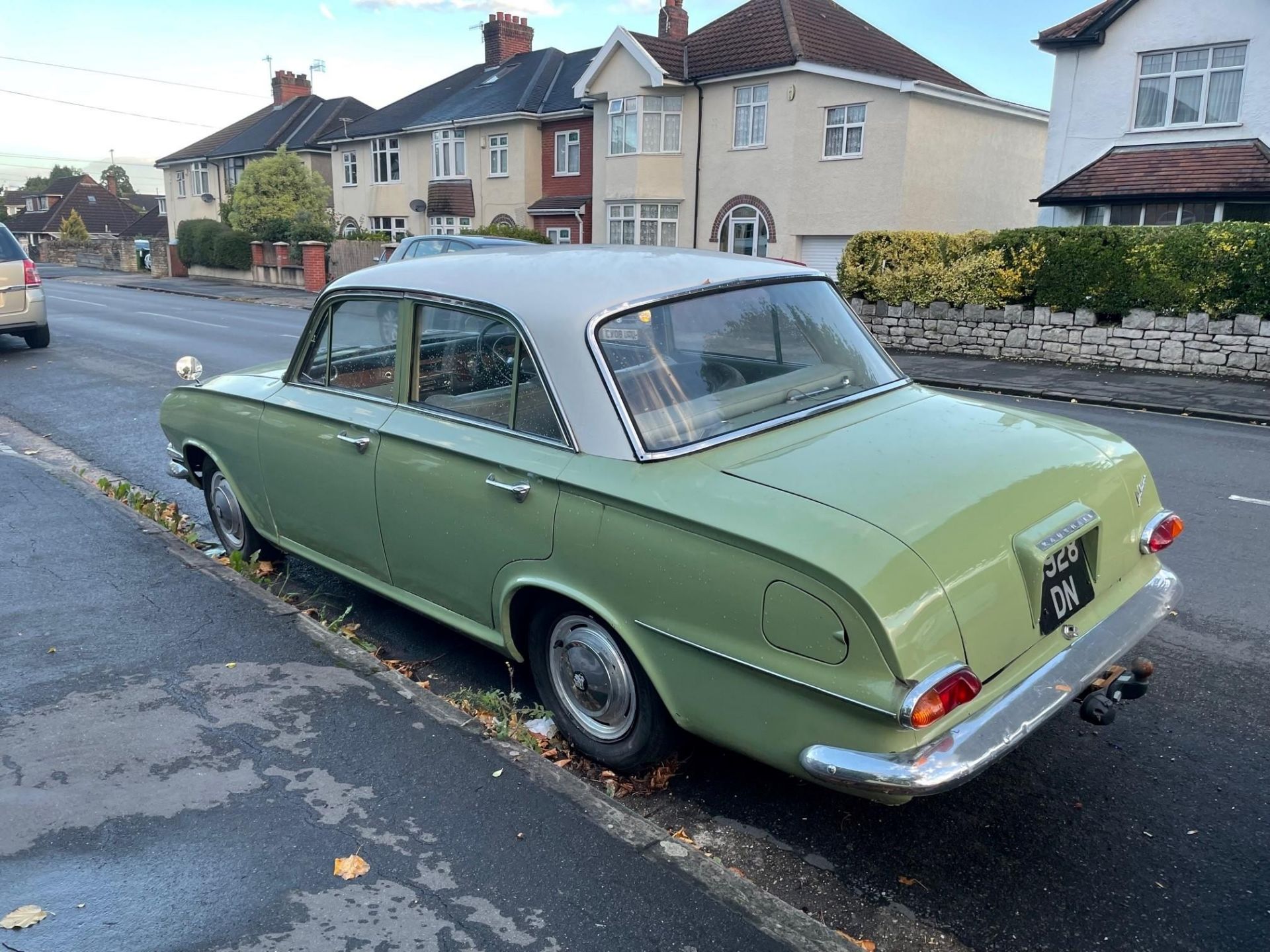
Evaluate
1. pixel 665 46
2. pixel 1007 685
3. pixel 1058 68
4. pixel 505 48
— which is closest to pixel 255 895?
pixel 1007 685

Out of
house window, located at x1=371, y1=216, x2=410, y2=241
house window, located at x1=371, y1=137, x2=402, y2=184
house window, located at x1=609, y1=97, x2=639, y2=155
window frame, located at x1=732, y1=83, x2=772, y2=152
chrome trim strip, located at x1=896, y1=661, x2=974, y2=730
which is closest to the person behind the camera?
chrome trim strip, located at x1=896, y1=661, x2=974, y2=730

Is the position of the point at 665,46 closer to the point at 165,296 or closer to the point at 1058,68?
the point at 1058,68

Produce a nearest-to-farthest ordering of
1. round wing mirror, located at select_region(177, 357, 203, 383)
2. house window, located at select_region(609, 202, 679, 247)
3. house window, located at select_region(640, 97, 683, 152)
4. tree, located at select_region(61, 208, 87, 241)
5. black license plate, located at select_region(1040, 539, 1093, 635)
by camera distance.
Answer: black license plate, located at select_region(1040, 539, 1093, 635)
round wing mirror, located at select_region(177, 357, 203, 383)
house window, located at select_region(640, 97, 683, 152)
house window, located at select_region(609, 202, 679, 247)
tree, located at select_region(61, 208, 87, 241)

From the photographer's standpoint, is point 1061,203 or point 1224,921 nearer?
point 1224,921

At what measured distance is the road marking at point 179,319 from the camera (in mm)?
20531

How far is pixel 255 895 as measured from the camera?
2865 millimetres

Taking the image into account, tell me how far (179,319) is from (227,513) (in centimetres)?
1841

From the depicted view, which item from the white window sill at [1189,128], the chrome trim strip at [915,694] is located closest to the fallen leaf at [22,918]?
the chrome trim strip at [915,694]

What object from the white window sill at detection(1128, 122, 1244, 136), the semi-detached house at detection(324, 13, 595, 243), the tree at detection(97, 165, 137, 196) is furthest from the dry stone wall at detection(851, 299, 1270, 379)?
the tree at detection(97, 165, 137, 196)

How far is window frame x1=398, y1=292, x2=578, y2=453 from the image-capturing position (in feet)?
11.6

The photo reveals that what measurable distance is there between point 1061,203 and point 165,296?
83.7ft

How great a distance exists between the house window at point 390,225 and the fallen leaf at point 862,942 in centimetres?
4180

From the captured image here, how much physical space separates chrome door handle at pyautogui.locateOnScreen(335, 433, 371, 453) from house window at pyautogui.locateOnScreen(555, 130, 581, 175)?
33064 millimetres

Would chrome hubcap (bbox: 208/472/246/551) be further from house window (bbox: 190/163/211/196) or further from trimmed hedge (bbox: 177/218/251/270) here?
house window (bbox: 190/163/211/196)
